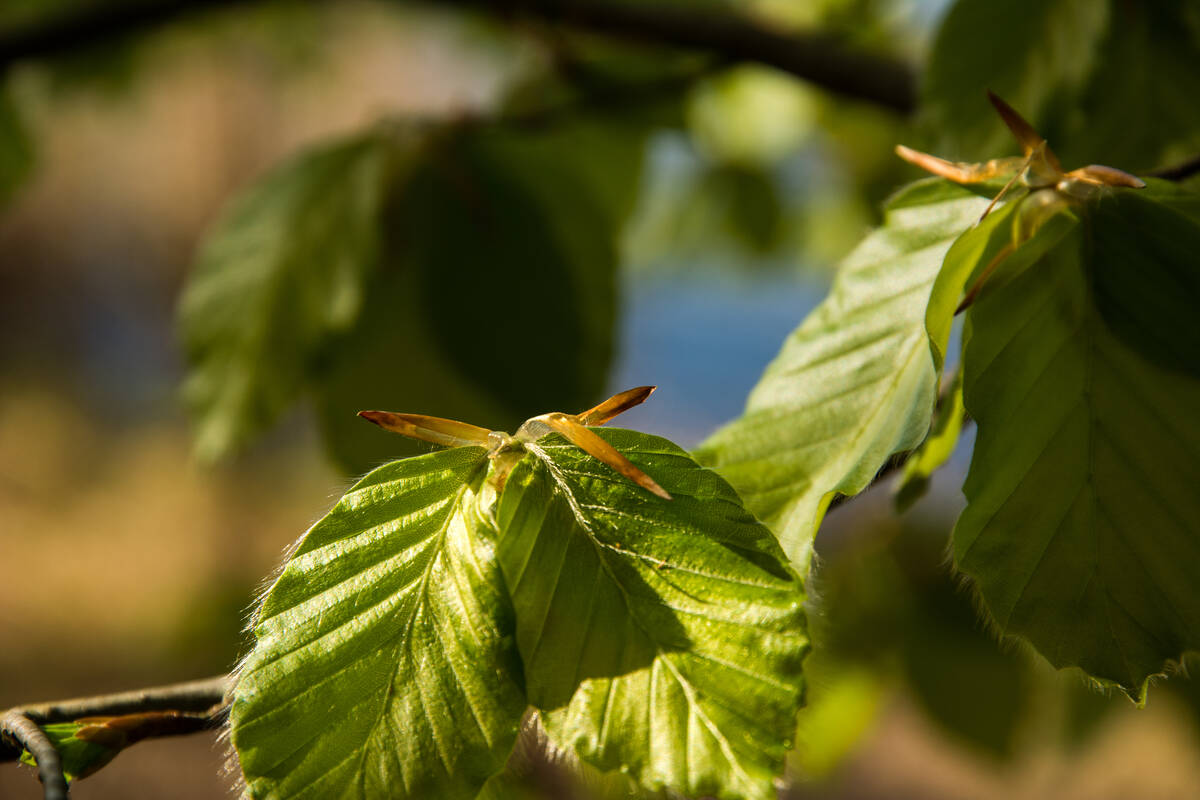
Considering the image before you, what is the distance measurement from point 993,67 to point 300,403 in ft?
1.47

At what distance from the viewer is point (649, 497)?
200mm

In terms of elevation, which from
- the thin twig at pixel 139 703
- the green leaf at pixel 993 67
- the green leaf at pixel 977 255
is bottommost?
the thin twig at pixel 139 703

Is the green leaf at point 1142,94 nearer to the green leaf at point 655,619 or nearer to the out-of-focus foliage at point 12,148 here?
the green leaf at point 655,619

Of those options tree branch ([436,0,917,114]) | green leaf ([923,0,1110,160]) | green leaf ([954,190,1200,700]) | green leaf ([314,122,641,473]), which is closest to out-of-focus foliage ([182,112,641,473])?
green leaf ([314,122,641,473])

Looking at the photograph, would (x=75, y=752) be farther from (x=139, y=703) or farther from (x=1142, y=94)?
(x=1142, y=94)

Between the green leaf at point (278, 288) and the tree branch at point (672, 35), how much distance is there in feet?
0.60

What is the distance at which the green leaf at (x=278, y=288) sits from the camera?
1.56ft

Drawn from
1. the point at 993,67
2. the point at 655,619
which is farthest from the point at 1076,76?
the point at 655,619

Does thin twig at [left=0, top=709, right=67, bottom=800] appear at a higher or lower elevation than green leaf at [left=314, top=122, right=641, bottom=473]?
lower

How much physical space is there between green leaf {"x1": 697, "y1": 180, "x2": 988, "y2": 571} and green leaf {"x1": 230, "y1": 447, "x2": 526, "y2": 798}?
0.07 m

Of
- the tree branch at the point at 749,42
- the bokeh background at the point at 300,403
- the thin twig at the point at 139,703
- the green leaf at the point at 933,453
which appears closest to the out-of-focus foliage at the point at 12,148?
the bokeh background at the point at 300,403

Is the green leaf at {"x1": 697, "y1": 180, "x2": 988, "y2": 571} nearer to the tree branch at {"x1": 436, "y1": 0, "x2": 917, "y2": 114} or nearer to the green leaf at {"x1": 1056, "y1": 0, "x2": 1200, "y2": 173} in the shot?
the green leaf at {"x1": 1056, "y1": 0, "x2": 1200, "y2": 173}

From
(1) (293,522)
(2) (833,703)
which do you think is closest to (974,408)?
(2) (833,703)

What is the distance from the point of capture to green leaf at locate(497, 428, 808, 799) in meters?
0.18
